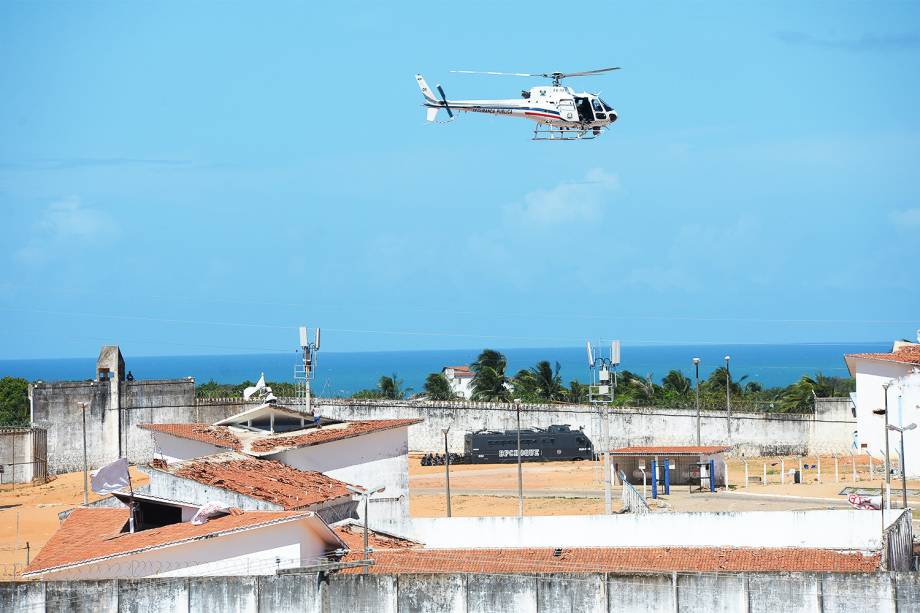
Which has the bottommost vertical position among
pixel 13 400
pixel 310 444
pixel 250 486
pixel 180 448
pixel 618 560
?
pixel 618 560

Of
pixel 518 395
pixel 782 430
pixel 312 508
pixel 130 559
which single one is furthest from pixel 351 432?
pixel 518 395

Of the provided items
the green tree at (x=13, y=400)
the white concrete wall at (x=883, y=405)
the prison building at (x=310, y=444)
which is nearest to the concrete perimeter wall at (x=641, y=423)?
the white concrete wall at (x=883, y=405)

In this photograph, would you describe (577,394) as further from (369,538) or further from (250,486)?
(369,538)

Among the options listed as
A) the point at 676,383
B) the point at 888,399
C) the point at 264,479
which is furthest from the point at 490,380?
the point at 264,479

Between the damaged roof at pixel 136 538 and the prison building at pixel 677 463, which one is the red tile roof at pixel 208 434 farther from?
the prison building at pixel 677 463

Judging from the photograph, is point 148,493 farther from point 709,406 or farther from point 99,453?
point 709,406

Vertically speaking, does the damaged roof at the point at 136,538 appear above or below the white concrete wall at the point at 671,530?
above

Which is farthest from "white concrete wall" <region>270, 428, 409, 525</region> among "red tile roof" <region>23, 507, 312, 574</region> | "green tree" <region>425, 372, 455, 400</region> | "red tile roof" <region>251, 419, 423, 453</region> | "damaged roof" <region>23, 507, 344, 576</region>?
"green tree" <region>425, 372, 455, 400</region>

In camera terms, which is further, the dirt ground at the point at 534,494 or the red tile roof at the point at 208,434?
the dirt ground at the point at 534,494
